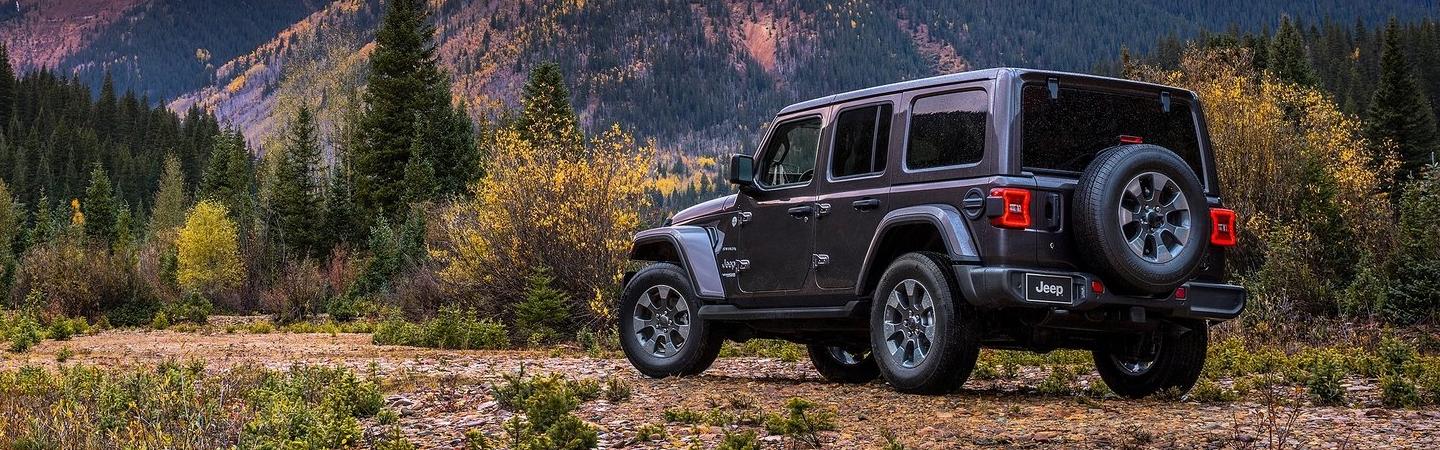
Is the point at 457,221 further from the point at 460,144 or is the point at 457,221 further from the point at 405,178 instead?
the point at 460,144

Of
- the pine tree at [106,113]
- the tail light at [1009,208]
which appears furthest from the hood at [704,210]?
the pine tree at [106,113]

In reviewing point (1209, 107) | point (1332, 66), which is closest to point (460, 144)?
point (1209, 107)

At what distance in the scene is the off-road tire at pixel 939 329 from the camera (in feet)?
24.7

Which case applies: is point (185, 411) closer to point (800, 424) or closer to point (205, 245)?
point (800, 424)

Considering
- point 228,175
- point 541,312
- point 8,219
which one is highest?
point 228,175

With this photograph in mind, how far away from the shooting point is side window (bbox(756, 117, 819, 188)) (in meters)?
9.14

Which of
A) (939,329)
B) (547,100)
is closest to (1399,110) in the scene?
(547,100)

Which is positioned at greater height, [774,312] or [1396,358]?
[774,312]

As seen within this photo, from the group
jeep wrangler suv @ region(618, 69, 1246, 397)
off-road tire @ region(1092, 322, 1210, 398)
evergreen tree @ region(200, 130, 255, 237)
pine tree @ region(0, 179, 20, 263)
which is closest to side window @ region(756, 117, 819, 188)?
jeep wrangler suv @ region(618, 69, 1246, 397)

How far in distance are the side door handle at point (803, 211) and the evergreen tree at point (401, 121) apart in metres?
46.5

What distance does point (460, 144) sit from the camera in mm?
56844

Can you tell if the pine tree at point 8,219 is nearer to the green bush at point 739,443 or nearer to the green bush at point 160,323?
the green bush at point 160,323

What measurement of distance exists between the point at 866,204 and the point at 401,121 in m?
52.0

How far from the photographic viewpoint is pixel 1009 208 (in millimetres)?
7262
